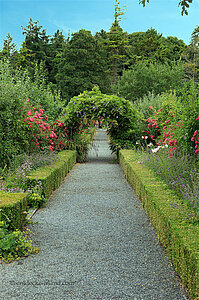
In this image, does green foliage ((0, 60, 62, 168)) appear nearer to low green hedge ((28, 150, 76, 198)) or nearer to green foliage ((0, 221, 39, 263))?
low green hedge ((28, 150, 76, 198))

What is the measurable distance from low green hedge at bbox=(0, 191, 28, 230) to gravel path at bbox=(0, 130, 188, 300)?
0.30m

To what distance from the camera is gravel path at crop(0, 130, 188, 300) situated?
120 inches

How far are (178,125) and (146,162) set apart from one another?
1163mm

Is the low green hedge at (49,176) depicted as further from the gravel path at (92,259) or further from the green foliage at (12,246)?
the green foliage at (12,246)

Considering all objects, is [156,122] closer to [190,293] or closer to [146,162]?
[146,162]

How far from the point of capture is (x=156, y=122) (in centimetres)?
1152

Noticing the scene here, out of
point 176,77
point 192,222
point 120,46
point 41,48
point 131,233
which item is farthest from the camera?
point 120,46

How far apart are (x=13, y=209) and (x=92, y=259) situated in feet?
3.91

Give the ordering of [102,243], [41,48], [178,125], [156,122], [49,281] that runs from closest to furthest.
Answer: [49,281], [102,243], [178,125], [156,122], [41,48]

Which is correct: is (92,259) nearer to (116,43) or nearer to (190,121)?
(190,121)

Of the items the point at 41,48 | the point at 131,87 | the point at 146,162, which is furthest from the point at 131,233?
the point at 41,48

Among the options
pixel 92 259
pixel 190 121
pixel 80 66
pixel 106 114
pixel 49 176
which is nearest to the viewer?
pixel 92 259

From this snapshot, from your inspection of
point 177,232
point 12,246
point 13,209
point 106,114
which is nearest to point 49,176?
point 13,209

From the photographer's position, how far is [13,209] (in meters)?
4.22
